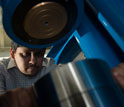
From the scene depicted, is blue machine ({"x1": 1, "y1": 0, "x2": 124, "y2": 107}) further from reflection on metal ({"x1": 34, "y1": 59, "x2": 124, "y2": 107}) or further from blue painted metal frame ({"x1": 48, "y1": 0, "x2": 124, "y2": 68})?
reflection on metal ({"x1": 34, "y1": 59, "x2": 124, "y2": 107})

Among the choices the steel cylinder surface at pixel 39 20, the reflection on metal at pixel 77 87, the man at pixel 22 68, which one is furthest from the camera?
the man at pixel 22 68

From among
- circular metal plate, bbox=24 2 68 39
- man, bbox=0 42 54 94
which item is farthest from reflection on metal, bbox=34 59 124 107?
man, bbox=0 42 54 94

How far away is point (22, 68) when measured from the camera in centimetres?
97

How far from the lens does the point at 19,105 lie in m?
0.22

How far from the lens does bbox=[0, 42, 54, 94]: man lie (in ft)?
3.03

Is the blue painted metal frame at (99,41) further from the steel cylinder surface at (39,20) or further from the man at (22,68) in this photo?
the man at (22,68)

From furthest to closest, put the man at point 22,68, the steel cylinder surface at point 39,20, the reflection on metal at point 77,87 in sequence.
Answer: the man at point 22,68
the steel cylinder surface at point 39,20
the reflection on metal at point 77,87

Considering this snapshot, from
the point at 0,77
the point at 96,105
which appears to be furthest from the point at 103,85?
the point at 0,77

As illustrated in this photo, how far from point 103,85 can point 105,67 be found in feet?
0.09

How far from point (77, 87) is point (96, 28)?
0.31m

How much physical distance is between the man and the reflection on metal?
67cm

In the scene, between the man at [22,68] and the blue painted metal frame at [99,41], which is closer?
the blue painted metal frame at [99,41]

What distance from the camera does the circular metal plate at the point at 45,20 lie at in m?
0.38

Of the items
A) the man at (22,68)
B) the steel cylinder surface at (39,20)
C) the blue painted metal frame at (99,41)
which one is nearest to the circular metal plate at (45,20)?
the steel cylinder surface at (39,20)
